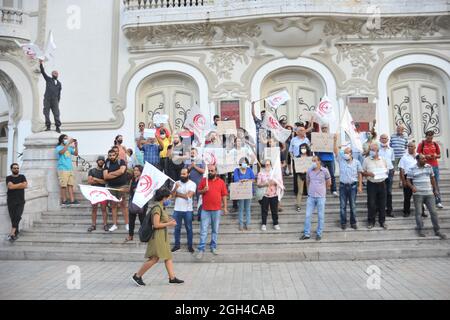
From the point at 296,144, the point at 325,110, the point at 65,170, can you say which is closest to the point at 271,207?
the point at 296,144

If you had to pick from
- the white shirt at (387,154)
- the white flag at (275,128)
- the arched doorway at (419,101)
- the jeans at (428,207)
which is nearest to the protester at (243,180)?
the white flag at (275,128)

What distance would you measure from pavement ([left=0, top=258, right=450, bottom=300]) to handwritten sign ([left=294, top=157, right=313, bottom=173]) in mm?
2466

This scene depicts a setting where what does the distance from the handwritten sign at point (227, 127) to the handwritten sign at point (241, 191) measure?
176 cm

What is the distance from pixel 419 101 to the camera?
1395 cm

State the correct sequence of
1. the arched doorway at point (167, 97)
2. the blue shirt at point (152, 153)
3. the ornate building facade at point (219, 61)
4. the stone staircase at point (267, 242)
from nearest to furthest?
the stone staircase at point (267, 242) → the blue shirt at point (152, 153) → the ornate building facade at point (219, 61) → the arched doorway at point (167, 97)

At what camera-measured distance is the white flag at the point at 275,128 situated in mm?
10172

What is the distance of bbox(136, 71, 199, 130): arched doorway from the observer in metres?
14.7

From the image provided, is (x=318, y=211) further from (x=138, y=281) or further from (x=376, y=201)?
(x=138, y=281)

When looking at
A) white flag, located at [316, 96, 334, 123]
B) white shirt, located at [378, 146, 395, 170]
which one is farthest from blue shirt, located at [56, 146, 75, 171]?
white shirt, located at [378, 146, 395, 170]

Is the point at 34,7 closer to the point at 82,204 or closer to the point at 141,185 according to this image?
the point at 82,204

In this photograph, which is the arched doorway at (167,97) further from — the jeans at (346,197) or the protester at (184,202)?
the jeans at (346,197)

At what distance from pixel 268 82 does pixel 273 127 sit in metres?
4.73

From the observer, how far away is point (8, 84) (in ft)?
48.8

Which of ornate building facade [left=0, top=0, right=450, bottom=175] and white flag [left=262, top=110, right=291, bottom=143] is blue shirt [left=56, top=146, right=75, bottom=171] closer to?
ornate building facade [left=0, top=0, right=450, bottom=175]
